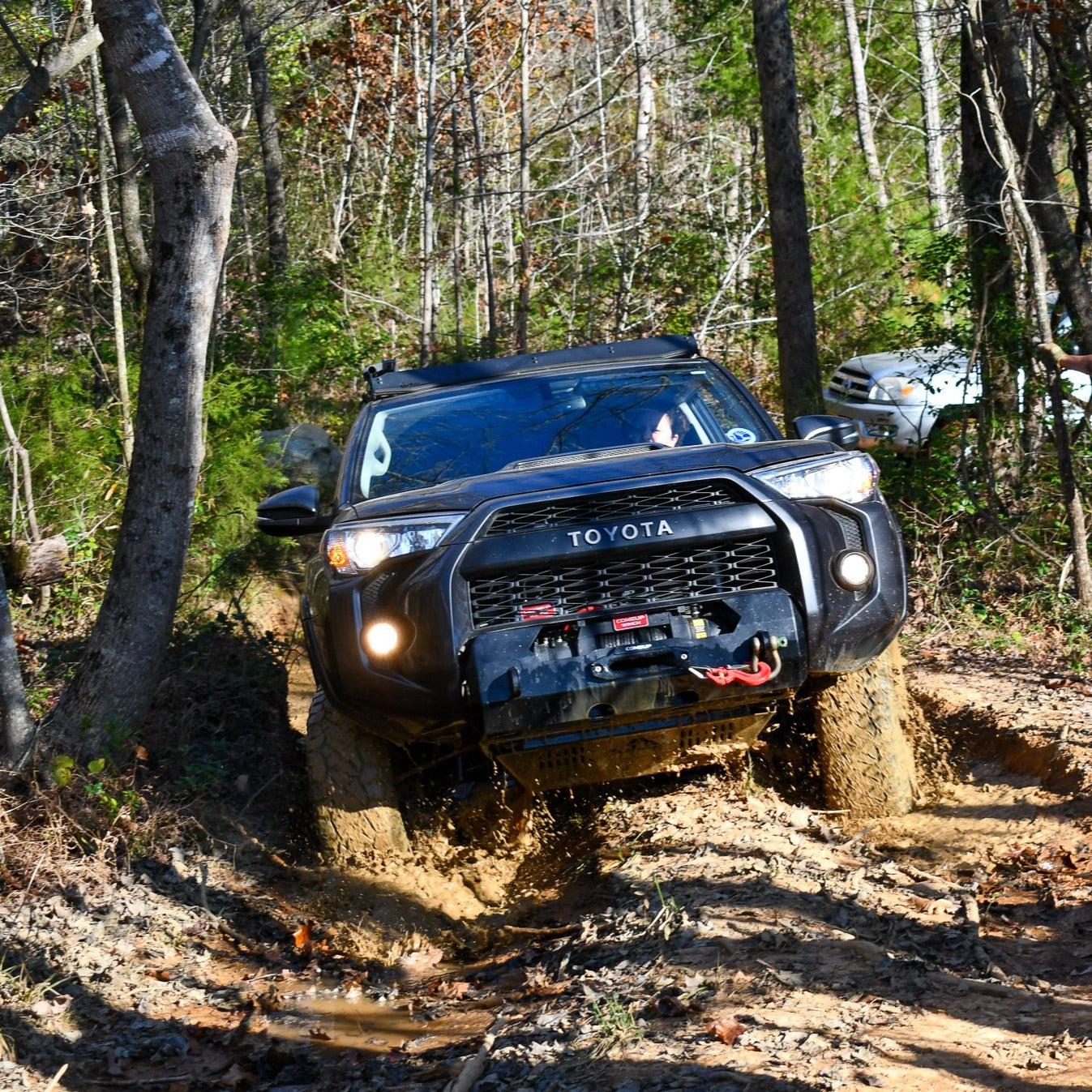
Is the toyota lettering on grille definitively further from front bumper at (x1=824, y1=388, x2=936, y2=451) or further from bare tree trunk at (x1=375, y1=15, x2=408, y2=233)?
bare tree trunk at (x1=375, y1=15, x2=408, y2=233)

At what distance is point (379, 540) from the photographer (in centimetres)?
443

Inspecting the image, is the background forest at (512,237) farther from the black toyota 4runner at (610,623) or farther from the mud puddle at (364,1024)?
the mud puddle at (364,1024)

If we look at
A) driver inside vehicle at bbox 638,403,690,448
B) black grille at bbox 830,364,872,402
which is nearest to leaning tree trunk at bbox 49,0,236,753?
driver inside vehicle at bbox 638,403,690,448

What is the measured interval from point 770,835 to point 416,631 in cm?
161

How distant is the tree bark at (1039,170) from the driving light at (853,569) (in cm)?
476

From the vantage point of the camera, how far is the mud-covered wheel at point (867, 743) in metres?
4.86

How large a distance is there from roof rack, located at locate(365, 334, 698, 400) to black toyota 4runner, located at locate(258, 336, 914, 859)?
1252 millimetres

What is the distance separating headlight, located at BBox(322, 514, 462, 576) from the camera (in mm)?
4367

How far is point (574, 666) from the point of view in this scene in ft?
13.7

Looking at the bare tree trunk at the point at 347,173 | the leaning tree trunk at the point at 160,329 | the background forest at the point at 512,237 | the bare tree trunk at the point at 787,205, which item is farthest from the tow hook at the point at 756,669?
the bare tree trunk at the point at 347,173

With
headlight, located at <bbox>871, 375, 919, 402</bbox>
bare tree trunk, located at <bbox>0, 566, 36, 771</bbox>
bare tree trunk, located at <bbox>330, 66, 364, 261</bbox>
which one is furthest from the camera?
bare tree trunk, located at <bbox>330, 66, 364, 261</bbox>

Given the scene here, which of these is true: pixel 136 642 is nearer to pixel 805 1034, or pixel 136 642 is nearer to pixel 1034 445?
pixel 805 1034

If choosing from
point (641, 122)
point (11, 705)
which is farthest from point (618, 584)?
point (641, 122)

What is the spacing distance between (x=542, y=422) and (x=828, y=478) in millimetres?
1502
